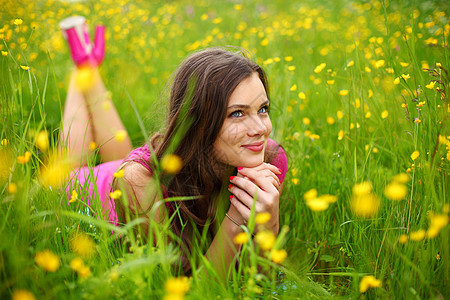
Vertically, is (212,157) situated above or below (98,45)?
below

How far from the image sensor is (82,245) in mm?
1128

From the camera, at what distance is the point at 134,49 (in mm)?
3912

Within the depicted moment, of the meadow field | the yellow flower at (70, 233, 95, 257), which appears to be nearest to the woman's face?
the meadow field

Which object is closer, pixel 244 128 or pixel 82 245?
pixel 82 245

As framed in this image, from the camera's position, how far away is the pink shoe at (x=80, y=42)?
2.62m

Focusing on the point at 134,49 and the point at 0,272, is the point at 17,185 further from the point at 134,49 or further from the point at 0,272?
the point at 134,49

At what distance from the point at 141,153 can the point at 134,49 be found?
2.48 metres

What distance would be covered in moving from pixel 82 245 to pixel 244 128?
0.76 meters

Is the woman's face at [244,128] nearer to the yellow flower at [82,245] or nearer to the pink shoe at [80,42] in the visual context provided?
the yellow flower at [82,245]

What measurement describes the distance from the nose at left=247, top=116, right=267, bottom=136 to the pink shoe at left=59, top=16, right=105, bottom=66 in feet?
5.36

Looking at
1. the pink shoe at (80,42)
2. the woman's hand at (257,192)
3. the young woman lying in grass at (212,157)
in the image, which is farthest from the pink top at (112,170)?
the pink shoe at (80,42)

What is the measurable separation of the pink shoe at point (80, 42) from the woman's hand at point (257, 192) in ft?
5.54

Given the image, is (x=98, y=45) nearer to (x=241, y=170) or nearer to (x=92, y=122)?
(x=92, y=122)

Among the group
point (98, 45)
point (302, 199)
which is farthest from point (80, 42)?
point (302, 199)
